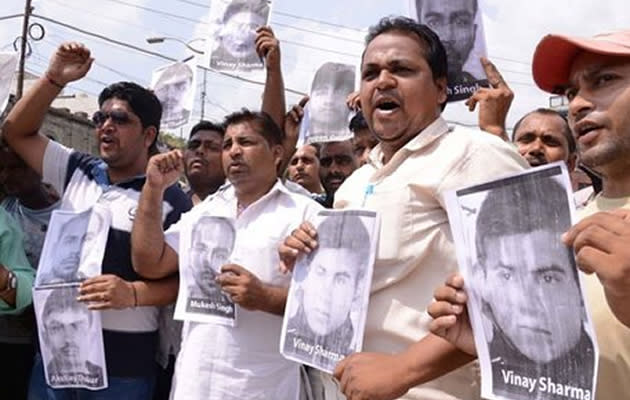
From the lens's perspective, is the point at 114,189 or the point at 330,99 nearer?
the point at 114,189

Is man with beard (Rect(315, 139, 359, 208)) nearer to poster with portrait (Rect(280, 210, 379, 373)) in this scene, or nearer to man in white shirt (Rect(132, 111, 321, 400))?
man in white shirt (Rect(132, 111, 321, 400))

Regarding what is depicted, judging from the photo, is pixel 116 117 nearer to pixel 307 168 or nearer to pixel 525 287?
pixel 307 168

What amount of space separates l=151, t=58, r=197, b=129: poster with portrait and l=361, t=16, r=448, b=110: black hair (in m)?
2.91

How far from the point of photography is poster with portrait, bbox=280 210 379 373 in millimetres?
1938

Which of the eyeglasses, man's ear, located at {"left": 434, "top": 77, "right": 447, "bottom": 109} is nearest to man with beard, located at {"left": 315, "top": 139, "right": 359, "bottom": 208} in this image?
the eyeglasses

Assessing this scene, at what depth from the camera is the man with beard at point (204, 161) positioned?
4.10m

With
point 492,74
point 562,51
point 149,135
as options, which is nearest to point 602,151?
point 562,51

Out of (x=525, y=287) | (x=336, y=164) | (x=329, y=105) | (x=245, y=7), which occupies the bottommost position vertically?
(x=336, y=164)

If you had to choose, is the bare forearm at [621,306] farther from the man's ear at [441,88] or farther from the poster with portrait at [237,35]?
the poster with portrait at [237,35]

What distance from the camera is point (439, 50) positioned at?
7.00 ft

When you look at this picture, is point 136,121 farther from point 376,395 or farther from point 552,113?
point 376,395

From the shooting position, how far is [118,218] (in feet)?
10.1

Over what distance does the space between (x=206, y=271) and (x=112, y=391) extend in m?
0.66

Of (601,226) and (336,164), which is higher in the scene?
(601,226)
